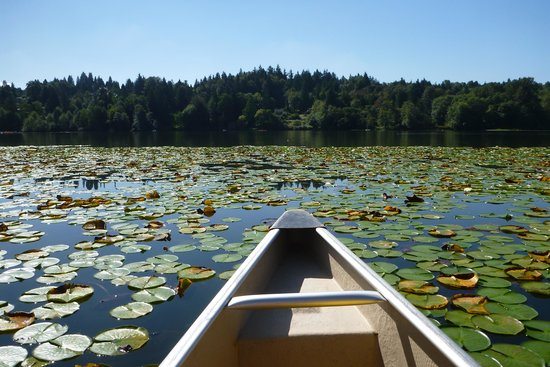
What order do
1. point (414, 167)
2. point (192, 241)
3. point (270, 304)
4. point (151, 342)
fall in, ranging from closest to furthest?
1. point (270, 304)
2. point (151, 342)
3. point (192, 241)
4. point (414, 167)

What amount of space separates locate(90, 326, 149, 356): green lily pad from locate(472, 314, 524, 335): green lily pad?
1990mm

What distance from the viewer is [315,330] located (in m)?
1.80

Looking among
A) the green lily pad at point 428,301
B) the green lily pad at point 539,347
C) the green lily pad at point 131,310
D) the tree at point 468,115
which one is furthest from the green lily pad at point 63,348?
the tree at point 468,115

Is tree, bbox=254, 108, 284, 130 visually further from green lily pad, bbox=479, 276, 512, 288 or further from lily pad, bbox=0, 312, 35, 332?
lily pad, bbox=0, 312, 35, 332

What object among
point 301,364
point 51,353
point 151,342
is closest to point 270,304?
point 301,364

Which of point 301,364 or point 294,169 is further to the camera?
point 294,169

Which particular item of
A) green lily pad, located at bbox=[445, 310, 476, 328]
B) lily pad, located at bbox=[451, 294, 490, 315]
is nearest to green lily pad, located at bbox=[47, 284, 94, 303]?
green lily pad, located at bbox=[445, 310, 476, 328]

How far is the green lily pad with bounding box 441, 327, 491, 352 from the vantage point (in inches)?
79.4

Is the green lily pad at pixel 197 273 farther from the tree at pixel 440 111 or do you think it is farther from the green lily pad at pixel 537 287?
the tree at pixel 440 111

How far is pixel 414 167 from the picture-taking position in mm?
9648

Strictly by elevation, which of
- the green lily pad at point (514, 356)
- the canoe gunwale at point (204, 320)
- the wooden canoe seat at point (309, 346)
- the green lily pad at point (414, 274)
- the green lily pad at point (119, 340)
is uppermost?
the canoe gunwale at point (204, 320)

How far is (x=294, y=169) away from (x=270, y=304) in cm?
822

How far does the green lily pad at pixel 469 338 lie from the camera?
202 centimetres

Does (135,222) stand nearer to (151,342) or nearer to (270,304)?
(151,342)
